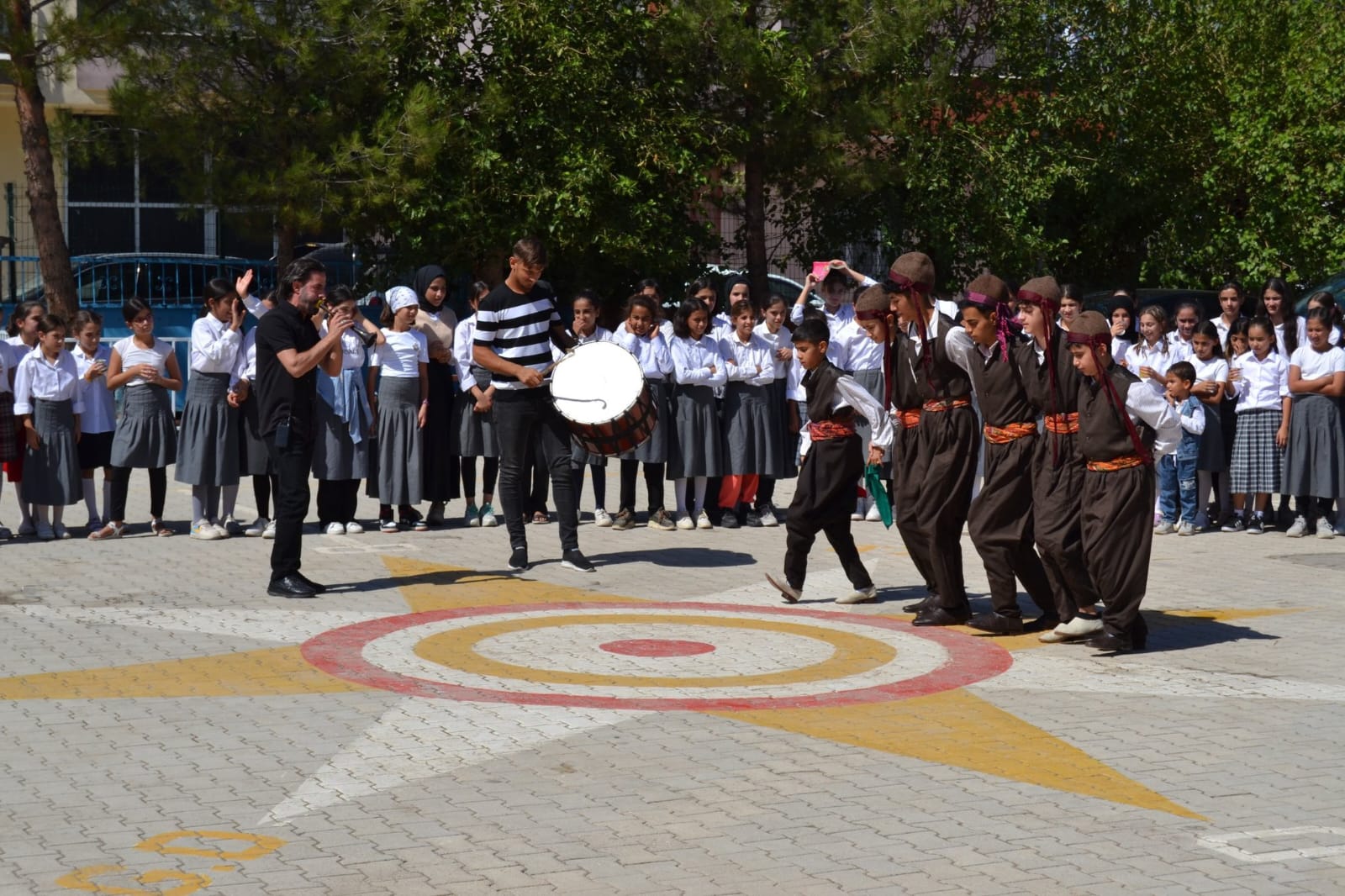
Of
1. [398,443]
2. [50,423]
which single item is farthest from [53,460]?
[398,443]

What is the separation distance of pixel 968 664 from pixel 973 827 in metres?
2.73

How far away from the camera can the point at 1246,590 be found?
10.8 meters

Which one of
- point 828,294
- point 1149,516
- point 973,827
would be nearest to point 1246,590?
point 1149,516

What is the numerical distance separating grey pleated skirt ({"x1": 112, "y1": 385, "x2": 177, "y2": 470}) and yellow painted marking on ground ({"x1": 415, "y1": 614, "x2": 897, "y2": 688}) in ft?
15.1

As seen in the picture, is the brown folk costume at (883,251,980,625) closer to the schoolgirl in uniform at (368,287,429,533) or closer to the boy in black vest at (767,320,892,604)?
the boy in black vest at (767,320,892,604)

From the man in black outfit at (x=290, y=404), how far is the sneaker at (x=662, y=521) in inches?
159

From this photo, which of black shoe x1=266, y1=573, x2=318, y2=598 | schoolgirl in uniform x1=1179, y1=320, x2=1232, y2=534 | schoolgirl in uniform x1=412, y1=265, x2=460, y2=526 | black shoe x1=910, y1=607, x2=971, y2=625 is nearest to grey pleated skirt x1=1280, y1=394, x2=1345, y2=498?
schoolgirl in uniform x1=1179, y1=320, x2=1232, y2=534

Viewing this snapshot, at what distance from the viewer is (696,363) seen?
1370 centimetres

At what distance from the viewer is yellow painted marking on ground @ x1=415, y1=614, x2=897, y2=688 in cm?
788

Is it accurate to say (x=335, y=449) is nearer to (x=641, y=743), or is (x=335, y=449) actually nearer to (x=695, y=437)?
(x=695, y=437)

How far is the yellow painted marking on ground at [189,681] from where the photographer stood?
7.54 metres

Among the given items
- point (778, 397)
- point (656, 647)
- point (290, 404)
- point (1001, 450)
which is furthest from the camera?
point (778, 397)

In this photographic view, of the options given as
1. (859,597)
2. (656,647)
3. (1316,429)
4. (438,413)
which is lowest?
(656,647)

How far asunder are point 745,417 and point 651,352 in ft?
2.93
